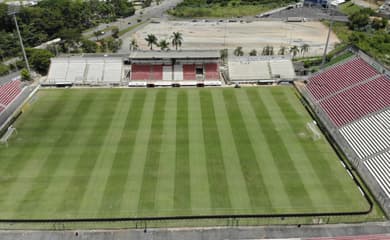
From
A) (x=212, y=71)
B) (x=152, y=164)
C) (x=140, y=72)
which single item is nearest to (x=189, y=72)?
(x=212, y=71)

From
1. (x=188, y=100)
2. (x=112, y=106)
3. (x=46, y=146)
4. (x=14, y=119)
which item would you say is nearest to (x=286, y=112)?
(x=188, y=100)

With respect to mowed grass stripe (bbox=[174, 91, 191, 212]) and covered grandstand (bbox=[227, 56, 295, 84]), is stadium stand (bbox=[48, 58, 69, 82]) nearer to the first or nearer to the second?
mowed grass stripe (bbox=[174, 91, 191, 212])

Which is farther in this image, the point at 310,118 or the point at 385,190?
the point at 310,118

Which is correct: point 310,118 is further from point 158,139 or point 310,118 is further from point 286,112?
point 158,139

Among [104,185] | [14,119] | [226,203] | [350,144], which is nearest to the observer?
[226,203]

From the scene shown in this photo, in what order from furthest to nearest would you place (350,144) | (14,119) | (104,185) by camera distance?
(14,119), (350,144), (104,185)

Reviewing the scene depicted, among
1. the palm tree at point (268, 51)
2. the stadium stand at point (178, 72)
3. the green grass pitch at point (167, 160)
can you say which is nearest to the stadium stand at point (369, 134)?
the green grass pitch at point (167, 160)

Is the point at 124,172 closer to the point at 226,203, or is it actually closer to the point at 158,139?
the point at 158,139

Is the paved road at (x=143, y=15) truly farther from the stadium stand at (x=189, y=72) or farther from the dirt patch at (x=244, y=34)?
the stadium stand at (x=189, y=72)
